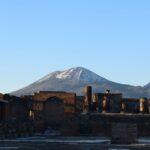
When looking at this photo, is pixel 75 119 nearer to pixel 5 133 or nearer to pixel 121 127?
pixel 5 133

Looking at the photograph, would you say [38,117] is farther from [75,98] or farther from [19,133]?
[19,133]

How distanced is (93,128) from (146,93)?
146942 mm

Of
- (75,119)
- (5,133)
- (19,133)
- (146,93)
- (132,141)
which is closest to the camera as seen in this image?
(132,141)

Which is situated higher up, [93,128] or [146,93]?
[146,93]

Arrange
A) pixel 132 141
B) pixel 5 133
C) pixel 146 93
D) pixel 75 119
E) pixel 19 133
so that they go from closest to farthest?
pixel 132 141
pixel 5 133
pixel 19 133
pixel 75 119
pixel 146 93

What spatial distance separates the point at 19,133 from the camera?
1628 inches

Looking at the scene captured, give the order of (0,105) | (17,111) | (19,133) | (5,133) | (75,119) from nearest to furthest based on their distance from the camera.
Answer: (5,133), (19,133), (75,119), (0,105), (17,111)

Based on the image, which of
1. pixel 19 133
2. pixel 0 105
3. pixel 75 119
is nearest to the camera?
pixel 19 133

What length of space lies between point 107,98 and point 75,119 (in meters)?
13.5

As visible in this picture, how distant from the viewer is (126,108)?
61062mm

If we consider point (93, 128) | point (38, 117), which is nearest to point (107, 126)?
point (93, 128)

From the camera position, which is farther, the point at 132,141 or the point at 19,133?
the point at 19,133

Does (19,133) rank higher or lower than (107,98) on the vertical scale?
lower

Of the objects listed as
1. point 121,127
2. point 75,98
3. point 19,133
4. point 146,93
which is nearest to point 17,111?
point 75,98
